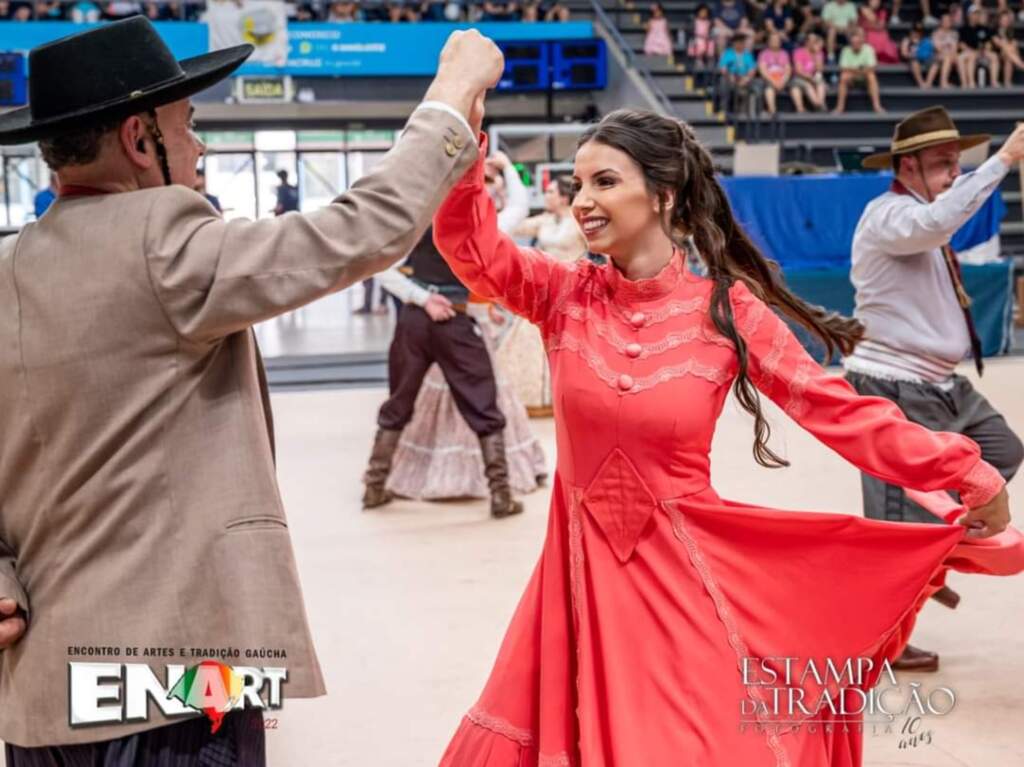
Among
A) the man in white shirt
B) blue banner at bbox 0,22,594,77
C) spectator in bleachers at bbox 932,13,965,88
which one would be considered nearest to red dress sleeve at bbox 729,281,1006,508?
the man in white shirt

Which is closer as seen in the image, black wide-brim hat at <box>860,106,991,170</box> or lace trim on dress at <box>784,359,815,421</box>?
lace trim on dress at <box>784,359,815,421</box>

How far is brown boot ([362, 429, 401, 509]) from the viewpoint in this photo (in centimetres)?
604

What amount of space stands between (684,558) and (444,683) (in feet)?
5.36

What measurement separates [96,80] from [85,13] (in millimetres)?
16856

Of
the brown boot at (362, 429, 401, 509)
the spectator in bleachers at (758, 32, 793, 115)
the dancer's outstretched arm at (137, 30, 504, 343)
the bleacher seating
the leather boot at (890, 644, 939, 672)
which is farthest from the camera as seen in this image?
the spectator in bleachers at (758, 32, 793, 115)

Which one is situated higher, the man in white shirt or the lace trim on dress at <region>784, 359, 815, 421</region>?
the lace trim on dress at <region>784, 359, 815, 421</region>

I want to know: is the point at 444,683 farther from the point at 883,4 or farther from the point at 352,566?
the point at 883,4

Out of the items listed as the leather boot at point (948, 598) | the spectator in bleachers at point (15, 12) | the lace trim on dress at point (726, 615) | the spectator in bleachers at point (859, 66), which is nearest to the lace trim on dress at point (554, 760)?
the lace trim on dress at point (726, 615)

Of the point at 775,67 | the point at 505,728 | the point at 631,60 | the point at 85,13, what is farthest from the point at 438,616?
the point at 85,13

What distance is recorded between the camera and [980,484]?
2.39 meters

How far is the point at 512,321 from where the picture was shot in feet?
28.8

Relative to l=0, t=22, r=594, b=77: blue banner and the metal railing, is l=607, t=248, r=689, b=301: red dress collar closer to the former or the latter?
the metal railing

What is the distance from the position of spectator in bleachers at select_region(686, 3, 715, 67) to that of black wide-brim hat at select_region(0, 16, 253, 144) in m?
15.9

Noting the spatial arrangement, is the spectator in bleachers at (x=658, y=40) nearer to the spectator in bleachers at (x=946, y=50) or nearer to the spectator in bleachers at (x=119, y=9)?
the spectator in bleachers at (x=946, y=50)
